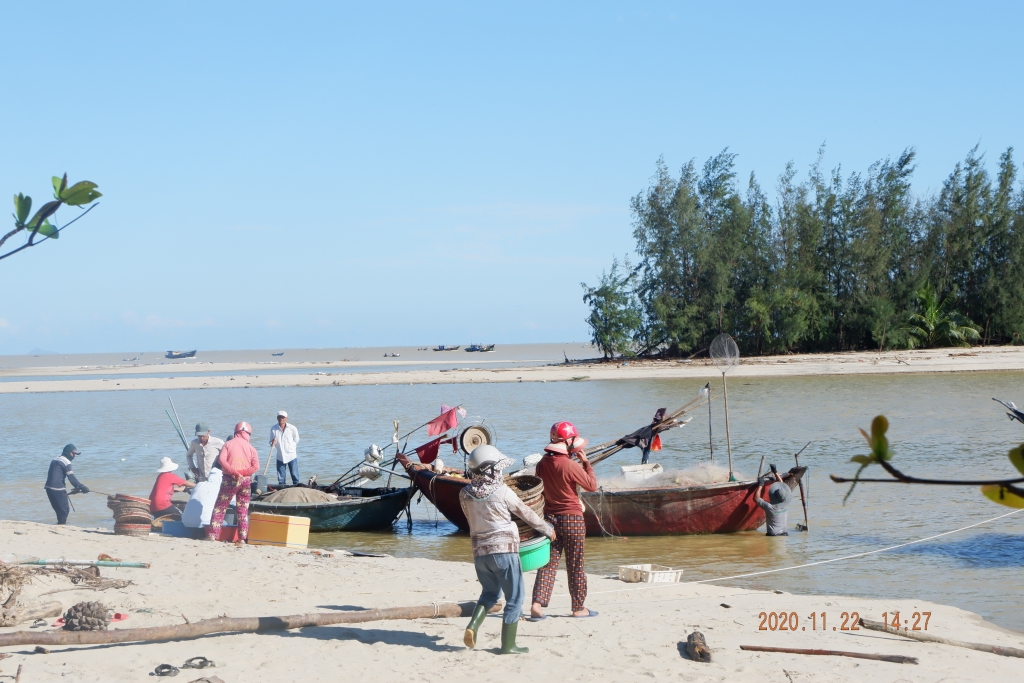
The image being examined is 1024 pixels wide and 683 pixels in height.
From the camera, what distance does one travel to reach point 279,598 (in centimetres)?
852

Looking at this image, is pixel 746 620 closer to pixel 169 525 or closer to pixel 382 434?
pixel 169 525

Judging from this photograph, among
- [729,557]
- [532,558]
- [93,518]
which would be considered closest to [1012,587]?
[729,557]

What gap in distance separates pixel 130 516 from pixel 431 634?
5971mm

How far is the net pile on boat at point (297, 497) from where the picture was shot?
13320 mm

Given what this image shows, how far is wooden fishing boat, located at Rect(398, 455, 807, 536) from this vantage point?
1251 cm

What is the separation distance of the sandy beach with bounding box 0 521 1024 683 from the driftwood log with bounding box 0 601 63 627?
32 centimetres

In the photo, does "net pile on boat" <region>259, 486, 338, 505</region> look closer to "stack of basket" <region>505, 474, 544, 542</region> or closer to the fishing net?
the fishing net

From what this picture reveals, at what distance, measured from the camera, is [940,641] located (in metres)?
7.12

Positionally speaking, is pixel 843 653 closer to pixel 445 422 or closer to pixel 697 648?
pixel 697 648

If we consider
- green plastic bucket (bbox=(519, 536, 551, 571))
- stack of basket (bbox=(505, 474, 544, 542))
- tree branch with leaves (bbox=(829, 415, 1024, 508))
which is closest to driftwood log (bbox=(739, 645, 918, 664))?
green plastic bucket (bbox=(519, 536, 551, 571))

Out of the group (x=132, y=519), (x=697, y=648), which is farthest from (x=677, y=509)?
(x=132, y=519)

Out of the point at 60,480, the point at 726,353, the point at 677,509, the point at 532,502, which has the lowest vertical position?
the point at 677,509

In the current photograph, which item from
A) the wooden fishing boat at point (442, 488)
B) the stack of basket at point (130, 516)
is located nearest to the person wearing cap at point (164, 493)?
the stack of basket at point (130, 516)

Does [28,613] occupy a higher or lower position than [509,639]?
higher
